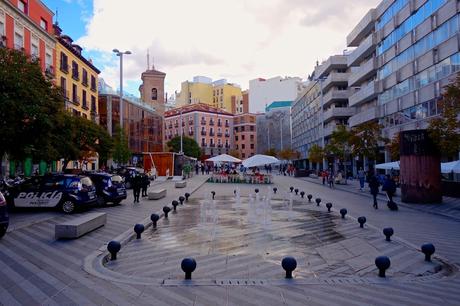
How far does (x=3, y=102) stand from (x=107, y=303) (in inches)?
470

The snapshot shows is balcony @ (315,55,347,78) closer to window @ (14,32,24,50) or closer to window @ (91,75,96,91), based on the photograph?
window @ (91,75,96,91)

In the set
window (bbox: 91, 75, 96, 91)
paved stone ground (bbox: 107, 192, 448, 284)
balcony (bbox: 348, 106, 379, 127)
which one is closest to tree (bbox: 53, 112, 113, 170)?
paved stone ground (bbox: 107, 192, 448, 284)

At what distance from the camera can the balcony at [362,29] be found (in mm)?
45681

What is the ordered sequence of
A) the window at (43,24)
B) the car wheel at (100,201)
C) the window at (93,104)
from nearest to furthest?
the car wheel at (100,201), the window at (43,24), the window at (93,104)

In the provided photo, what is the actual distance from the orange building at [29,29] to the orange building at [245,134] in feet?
289

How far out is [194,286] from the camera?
7250 mm

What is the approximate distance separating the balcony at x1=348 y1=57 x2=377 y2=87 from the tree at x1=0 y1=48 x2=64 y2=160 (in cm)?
3448

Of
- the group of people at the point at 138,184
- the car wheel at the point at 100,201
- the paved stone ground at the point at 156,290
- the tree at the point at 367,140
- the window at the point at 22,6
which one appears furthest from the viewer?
the tree at the point at 367,140

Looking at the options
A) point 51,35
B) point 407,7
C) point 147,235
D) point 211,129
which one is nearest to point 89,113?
point 51,35

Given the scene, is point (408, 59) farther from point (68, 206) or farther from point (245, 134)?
point (245, 134)

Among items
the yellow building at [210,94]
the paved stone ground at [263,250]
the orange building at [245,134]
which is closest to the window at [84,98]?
→ the paved stone ground at [263,250]

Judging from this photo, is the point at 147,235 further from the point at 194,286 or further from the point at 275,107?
the point at 275,107

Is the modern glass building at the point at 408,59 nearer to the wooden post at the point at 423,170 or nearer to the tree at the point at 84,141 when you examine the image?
the wooden post at the point at 423,170

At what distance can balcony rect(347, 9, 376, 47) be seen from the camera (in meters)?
45.7
